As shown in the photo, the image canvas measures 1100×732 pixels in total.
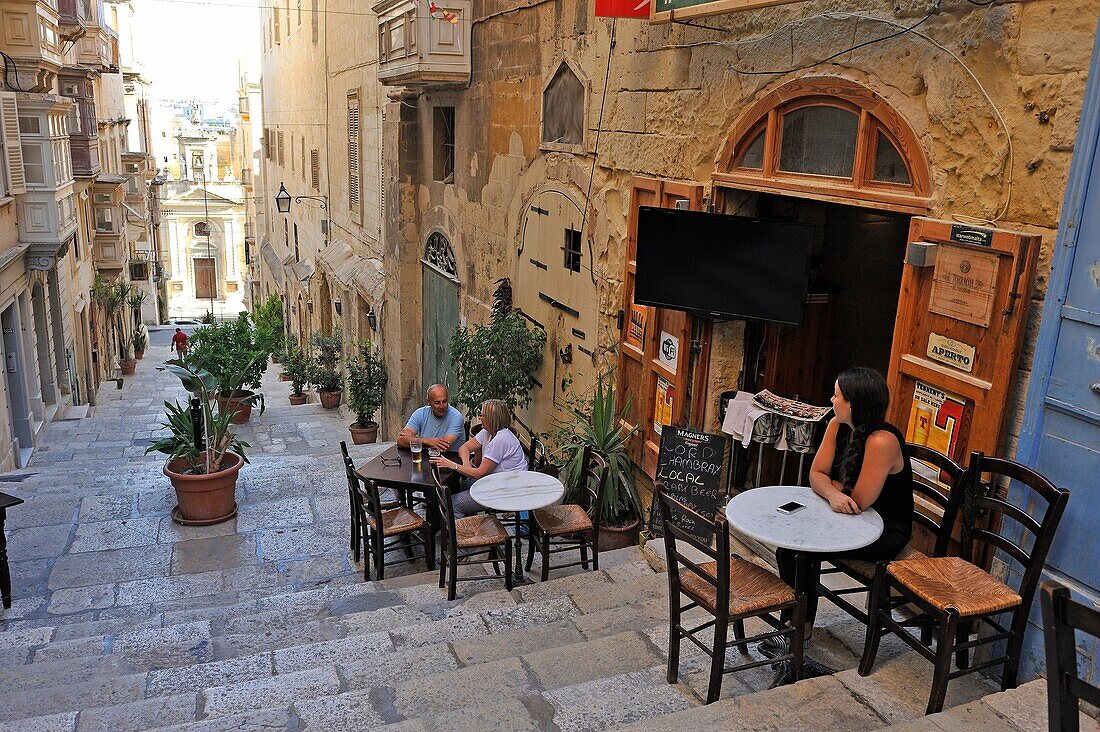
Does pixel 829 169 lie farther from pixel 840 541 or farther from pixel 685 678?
pixel 685 678

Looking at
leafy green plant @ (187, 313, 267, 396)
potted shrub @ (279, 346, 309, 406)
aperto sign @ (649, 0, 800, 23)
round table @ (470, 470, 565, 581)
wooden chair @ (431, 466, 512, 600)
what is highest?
aperto sign @ (649, 0, 800, 23)

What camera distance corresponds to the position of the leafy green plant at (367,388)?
14.5 metres

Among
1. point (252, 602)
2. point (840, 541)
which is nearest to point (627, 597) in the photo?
point (840, 541)

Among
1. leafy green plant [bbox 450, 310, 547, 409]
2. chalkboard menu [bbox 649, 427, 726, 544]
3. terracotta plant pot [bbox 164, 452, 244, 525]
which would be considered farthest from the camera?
leafy green plant [bbox 450, 310, 547, 409]

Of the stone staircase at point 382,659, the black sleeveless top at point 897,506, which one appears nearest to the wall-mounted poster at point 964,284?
the black sleeveless top at point 897,506

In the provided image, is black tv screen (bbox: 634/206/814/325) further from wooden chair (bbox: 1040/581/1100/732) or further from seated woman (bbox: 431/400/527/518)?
wooden chair (bbox: 1040/581/1100/732)

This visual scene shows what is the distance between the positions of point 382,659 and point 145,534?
4471 millimetres

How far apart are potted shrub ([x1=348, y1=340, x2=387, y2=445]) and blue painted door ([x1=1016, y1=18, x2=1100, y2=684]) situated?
39.1 feet

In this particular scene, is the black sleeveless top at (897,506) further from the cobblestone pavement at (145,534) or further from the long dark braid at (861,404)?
the cobblestone pavement at (145,534)

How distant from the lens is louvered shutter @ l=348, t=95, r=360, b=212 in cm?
1639

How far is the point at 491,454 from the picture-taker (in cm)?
641

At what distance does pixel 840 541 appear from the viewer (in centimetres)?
370

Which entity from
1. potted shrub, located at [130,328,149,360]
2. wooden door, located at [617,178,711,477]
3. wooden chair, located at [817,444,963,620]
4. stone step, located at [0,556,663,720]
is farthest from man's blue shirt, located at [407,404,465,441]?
A: potted shrub, located at [130,328,149,360]

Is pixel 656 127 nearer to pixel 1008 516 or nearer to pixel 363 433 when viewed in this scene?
pixel 1008 516
